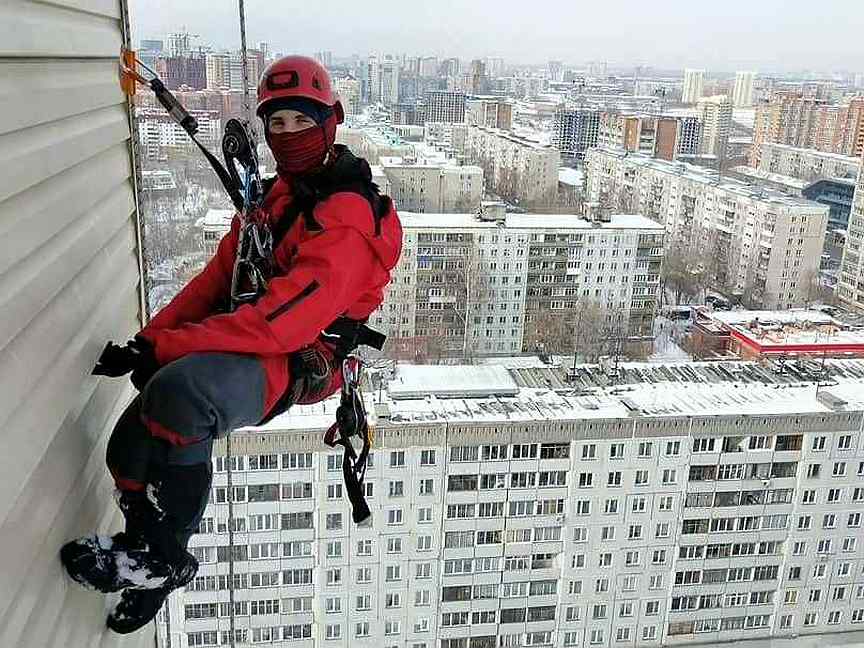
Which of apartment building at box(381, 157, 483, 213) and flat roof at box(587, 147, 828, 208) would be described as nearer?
apartment building at box(381, 157, 483, 213)

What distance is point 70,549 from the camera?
0.76 meters

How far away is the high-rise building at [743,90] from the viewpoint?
71.9 ft

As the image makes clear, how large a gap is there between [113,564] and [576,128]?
17.7 m

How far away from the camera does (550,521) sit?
402cm

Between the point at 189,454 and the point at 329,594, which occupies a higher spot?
the point at 189,454

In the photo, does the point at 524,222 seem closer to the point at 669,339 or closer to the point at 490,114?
the point at 669,339

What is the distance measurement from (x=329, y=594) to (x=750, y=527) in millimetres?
2112

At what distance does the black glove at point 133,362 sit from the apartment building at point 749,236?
9.08 meters

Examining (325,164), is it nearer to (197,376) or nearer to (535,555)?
(197,376)

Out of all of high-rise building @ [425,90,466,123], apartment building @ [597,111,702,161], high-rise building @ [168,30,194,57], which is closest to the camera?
high-rise building @ [168,30,194,57]

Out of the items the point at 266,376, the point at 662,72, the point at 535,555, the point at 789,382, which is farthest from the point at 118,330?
the point at 662,72

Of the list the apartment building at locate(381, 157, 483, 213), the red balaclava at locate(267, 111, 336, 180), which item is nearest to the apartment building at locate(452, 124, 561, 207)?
the apartment building at locate(381, 157, 483, 213)

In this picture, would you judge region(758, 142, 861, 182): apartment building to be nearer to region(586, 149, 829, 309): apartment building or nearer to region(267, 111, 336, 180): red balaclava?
region(586, 149, 829, 309): apartment building

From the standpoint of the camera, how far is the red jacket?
2.55 feet
